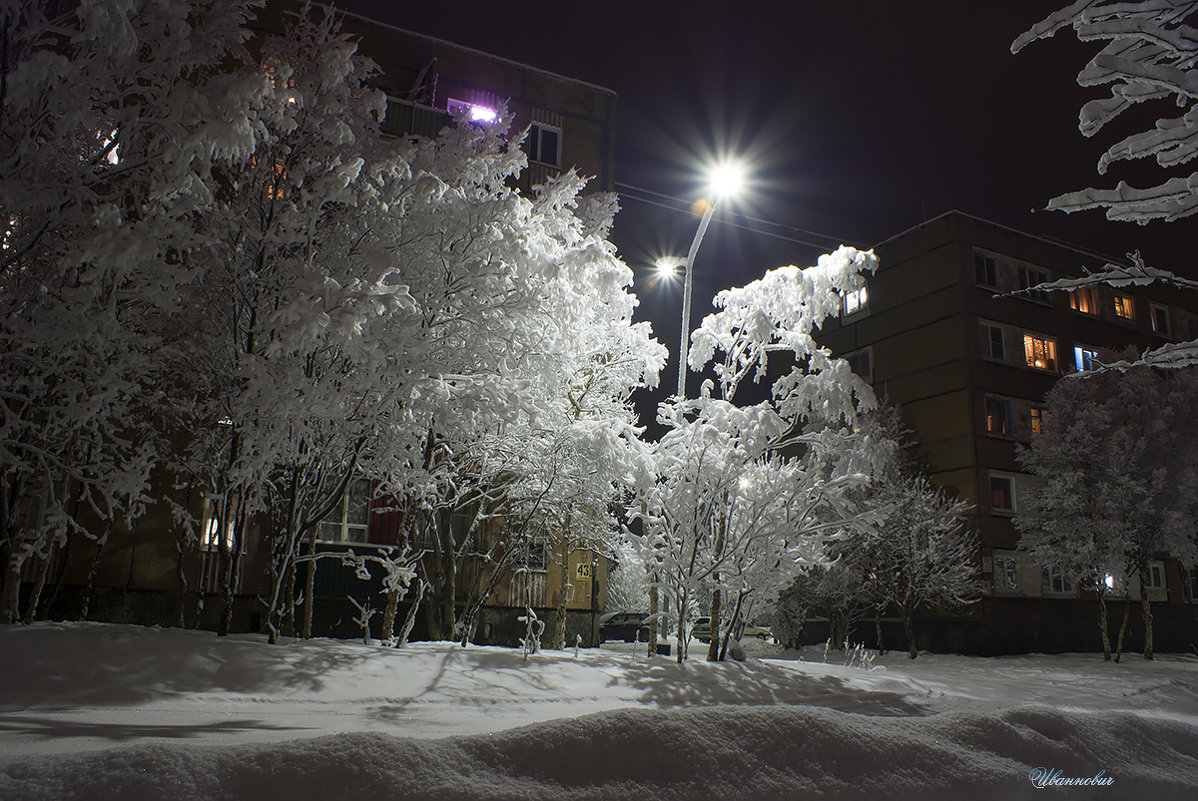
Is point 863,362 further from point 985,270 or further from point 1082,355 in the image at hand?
point 1082,355

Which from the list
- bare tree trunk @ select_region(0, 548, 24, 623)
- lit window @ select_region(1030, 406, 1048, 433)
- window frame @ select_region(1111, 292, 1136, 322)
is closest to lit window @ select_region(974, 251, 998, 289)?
lit window @ select_region(1030, 406, 1048, 433)

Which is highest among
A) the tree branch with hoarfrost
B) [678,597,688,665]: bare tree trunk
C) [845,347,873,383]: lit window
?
[845,347,873,383]: lit window

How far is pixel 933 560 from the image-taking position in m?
24.3

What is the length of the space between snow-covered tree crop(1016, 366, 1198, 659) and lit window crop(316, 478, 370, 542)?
22345 mm

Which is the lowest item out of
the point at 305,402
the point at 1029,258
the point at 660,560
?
the point at 660,560

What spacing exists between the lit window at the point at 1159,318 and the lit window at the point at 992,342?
1101 centimetres

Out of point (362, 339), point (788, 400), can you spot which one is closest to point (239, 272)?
point (362, 339)

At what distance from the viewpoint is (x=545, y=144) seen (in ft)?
80.1

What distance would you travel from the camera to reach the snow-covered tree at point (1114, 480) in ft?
82.5

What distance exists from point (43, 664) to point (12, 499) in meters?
5.63

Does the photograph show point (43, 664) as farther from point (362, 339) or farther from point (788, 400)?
point (788, 400)

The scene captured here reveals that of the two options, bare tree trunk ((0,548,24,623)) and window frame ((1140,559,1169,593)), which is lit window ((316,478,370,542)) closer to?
bare tree trunk ((0,548,24,623))

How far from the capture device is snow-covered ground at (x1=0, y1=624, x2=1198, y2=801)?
3.08 m

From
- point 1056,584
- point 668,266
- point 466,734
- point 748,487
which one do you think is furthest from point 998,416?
point 466,734
